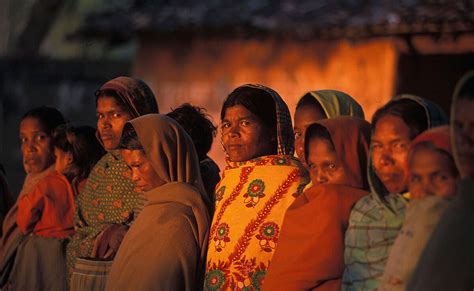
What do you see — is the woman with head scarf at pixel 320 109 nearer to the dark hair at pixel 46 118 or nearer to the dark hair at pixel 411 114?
the dark hair at pixel 411 114

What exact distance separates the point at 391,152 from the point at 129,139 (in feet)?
6.91

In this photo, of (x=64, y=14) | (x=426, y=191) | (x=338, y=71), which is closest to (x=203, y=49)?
(x=338, y=71)

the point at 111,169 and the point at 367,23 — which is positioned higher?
the point at 367,23

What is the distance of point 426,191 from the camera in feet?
15.0

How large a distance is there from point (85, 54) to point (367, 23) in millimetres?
11389

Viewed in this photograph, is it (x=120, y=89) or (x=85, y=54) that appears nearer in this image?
(x=120, y=89)

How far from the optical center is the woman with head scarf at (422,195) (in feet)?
14.8

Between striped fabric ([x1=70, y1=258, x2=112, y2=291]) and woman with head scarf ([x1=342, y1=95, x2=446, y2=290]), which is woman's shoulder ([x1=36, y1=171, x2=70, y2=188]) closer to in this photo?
striped fabric ([x1=70, y1=258, x2=112, y2=291])

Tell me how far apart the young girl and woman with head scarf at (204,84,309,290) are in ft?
6.47

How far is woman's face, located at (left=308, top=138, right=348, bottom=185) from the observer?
5.50 metres

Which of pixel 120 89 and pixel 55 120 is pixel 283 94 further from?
pixel 120 89

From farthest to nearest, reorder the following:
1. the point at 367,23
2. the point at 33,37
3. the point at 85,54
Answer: the point at 33,37 → the point at 85,54 → the point at 367,23

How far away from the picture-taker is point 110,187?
7340mm

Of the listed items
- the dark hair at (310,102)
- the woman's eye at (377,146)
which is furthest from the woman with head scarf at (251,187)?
the woman's eye at (377,146)
